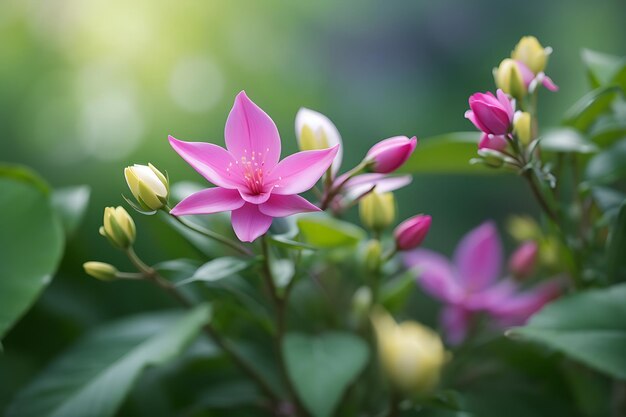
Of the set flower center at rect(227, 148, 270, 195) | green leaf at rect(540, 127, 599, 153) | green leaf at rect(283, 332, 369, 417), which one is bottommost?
green leaf at rect(283, 332, 369, 417)

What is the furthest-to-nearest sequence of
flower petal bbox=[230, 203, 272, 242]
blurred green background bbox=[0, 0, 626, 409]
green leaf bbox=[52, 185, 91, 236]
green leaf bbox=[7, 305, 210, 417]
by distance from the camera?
blurred green background bbox=[0, 0, 626, 409] < green leaf bbox=[52, 185, 91, 236] < green leaf bbox=[7, 305, 210, 417] < flower petal bbox=[230, 203, 272, 242]

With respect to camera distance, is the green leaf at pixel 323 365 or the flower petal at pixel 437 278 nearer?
the green leaf at pixel 323 365

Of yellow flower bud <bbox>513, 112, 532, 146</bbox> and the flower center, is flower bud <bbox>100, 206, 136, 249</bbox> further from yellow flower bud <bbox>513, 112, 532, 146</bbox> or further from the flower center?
yellow flower bud <bbox>513, 112, 532, 146</bbox>

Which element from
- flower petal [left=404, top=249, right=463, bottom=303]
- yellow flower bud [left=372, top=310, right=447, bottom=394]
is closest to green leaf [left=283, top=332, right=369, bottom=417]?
yellow flower bud [left=372, top=310, right=447, bottom=394]

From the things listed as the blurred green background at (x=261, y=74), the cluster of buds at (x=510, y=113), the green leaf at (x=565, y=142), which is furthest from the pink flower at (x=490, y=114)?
the blurred green background at (x=261, y=74)

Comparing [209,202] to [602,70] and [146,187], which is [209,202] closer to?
[146,187]

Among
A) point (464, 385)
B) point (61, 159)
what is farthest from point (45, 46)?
point (464, 385)

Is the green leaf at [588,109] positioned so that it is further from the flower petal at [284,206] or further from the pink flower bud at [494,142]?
the flower petal at [284,206]

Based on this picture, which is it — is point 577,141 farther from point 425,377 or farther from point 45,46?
point 45,46
